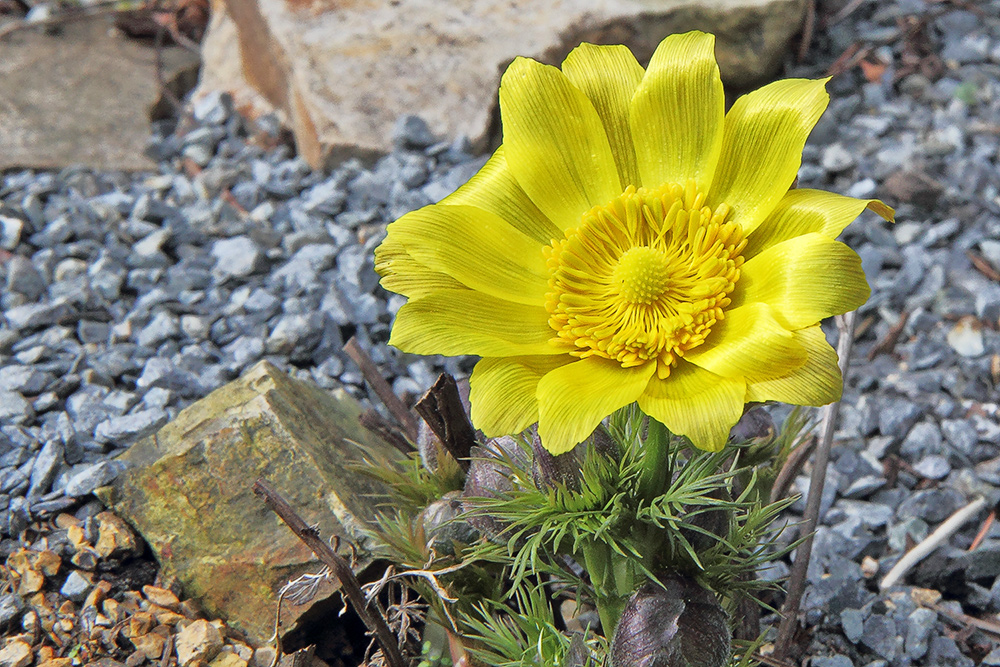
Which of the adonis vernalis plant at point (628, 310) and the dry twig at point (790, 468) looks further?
the dry twig at point (790, 468)

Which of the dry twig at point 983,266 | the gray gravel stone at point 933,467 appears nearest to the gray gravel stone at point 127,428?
the gray gravel stone at point 933,467

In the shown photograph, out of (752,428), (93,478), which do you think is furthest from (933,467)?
(93,478)

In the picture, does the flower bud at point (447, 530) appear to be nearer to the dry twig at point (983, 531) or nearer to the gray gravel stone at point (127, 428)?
the gray gravel stone at point (127, 428)

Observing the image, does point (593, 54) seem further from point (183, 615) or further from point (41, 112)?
point (41, 112)

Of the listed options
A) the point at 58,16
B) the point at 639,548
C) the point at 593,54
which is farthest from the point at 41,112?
the point at 639,548

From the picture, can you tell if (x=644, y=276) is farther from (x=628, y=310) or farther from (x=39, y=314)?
(x=39, y=314)
